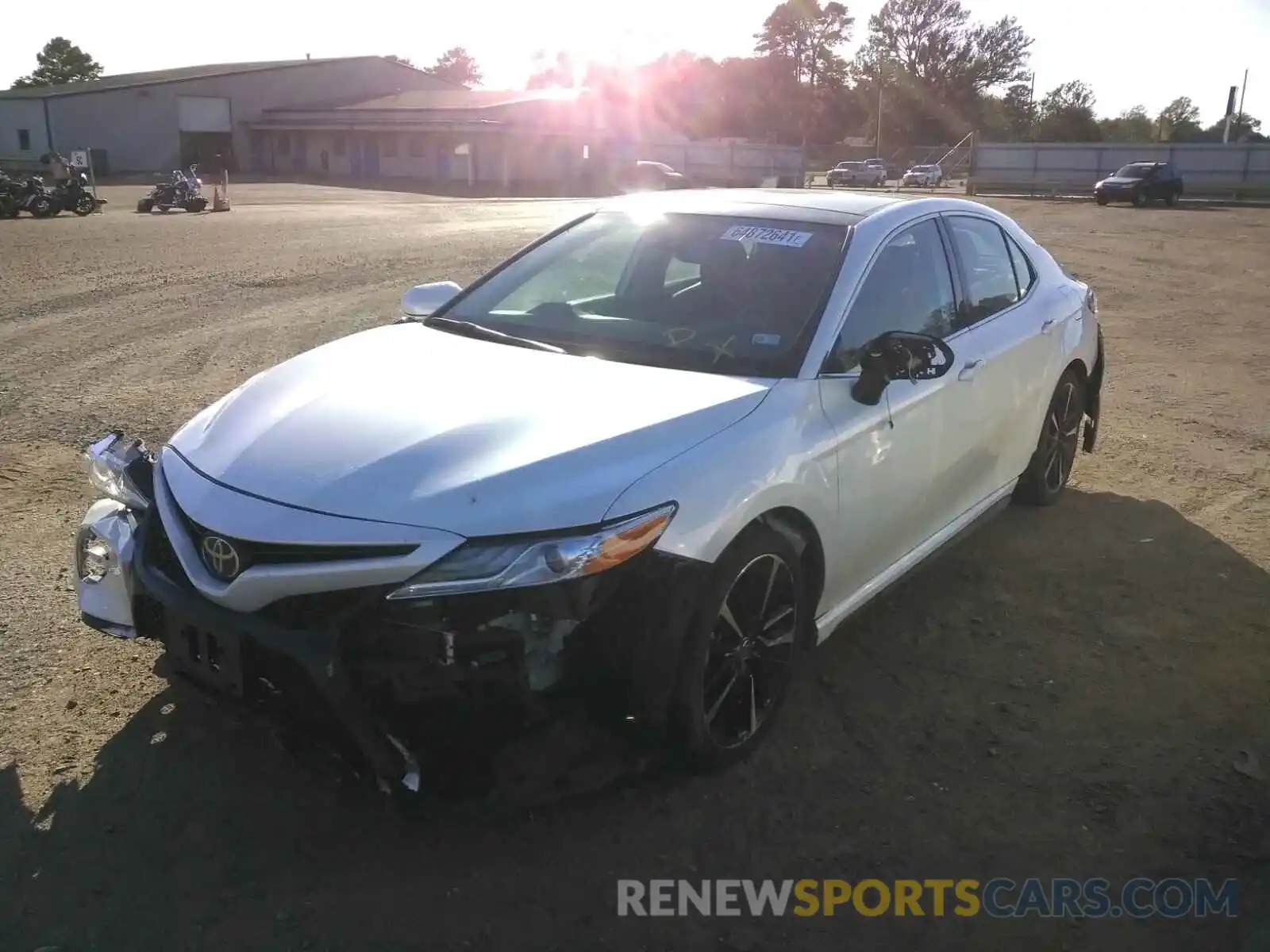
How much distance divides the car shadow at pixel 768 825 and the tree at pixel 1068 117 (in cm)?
8327

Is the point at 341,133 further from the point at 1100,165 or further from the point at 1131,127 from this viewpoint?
the point at 1131,127

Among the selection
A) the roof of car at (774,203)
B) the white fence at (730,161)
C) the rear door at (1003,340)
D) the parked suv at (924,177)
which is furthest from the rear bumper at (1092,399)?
the parked suv at (924,177)

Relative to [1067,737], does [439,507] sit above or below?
above

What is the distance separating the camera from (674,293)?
3947 mm

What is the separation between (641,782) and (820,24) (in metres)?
99.8

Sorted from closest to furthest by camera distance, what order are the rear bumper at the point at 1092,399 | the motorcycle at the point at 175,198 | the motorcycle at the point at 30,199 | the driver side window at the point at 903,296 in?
the driver side window at the point at 903,296 < the rear bumper at the point at 1092,399 < the motorcycle at the point at 30,199 < the motorcycle at the point at 175,198

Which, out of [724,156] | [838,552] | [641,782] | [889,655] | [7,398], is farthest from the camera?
[724,156]

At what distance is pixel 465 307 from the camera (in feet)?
14.1

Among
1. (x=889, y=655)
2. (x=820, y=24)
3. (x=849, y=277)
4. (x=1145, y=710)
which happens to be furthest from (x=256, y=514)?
(x=820, y=24)

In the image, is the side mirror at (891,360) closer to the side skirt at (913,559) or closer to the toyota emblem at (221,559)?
the side skirt at (913,559)

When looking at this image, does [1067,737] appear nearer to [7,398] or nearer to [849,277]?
[849,277]

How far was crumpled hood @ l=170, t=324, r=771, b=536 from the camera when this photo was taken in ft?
8.79

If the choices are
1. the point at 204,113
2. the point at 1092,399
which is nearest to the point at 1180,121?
the point at 204,113

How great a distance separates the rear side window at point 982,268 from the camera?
453 cm
